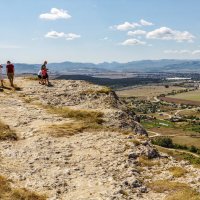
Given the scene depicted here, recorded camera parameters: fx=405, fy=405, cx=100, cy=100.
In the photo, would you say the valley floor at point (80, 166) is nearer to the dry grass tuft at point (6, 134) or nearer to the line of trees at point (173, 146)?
the dry grass tuft at point (6, 134)

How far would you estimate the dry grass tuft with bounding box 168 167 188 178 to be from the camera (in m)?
22.7

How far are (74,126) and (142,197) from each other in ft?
42.0

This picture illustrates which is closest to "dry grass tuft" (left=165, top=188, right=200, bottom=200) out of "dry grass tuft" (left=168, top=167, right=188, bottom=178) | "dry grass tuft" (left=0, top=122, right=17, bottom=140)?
"dry grass tuft" (left=168, top=167, right=188, bottom=178)

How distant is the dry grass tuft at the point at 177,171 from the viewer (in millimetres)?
22655

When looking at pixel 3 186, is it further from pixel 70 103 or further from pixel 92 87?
pixel 92 87

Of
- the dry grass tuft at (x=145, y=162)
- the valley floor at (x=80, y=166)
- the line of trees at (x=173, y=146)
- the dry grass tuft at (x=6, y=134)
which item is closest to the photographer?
the valley floor at (x=80, y=166)

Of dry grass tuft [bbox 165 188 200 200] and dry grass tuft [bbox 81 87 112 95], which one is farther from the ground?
dry grass tuft [bbox 81 87 112 95]

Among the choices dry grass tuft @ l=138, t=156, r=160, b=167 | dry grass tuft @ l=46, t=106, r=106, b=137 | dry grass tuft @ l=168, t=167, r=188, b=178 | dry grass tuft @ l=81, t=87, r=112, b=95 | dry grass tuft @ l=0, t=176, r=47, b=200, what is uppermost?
dry grass tuft @ l=81, t=87, r=112, b=95

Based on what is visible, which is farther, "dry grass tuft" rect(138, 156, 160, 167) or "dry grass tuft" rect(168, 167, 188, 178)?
"dry grass tuft" rect(138, 156, 160, 167)

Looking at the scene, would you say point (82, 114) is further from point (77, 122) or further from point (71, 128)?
point (71, 128)

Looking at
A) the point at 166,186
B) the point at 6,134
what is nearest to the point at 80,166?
the point at 166,186

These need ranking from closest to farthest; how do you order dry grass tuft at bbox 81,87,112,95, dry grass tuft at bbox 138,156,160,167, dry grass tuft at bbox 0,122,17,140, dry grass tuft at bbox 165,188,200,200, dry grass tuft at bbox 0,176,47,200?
dry grass tuft at bbox 165,188,200,200, dry grass tuft at bbox 0,176,47,200, dry grass tuft at bbox 138,156,160,167, dry grass tuft at bbox 0,122,17,140, dry grass tuft at bbox 81,87,112,95

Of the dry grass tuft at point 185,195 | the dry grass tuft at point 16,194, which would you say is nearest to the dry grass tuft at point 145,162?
the dry grass tuft at point 185,195

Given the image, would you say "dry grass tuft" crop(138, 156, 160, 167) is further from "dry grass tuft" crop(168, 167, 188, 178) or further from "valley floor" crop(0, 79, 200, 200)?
"dry grass tuft" crop(168, 167, 188, 178)
